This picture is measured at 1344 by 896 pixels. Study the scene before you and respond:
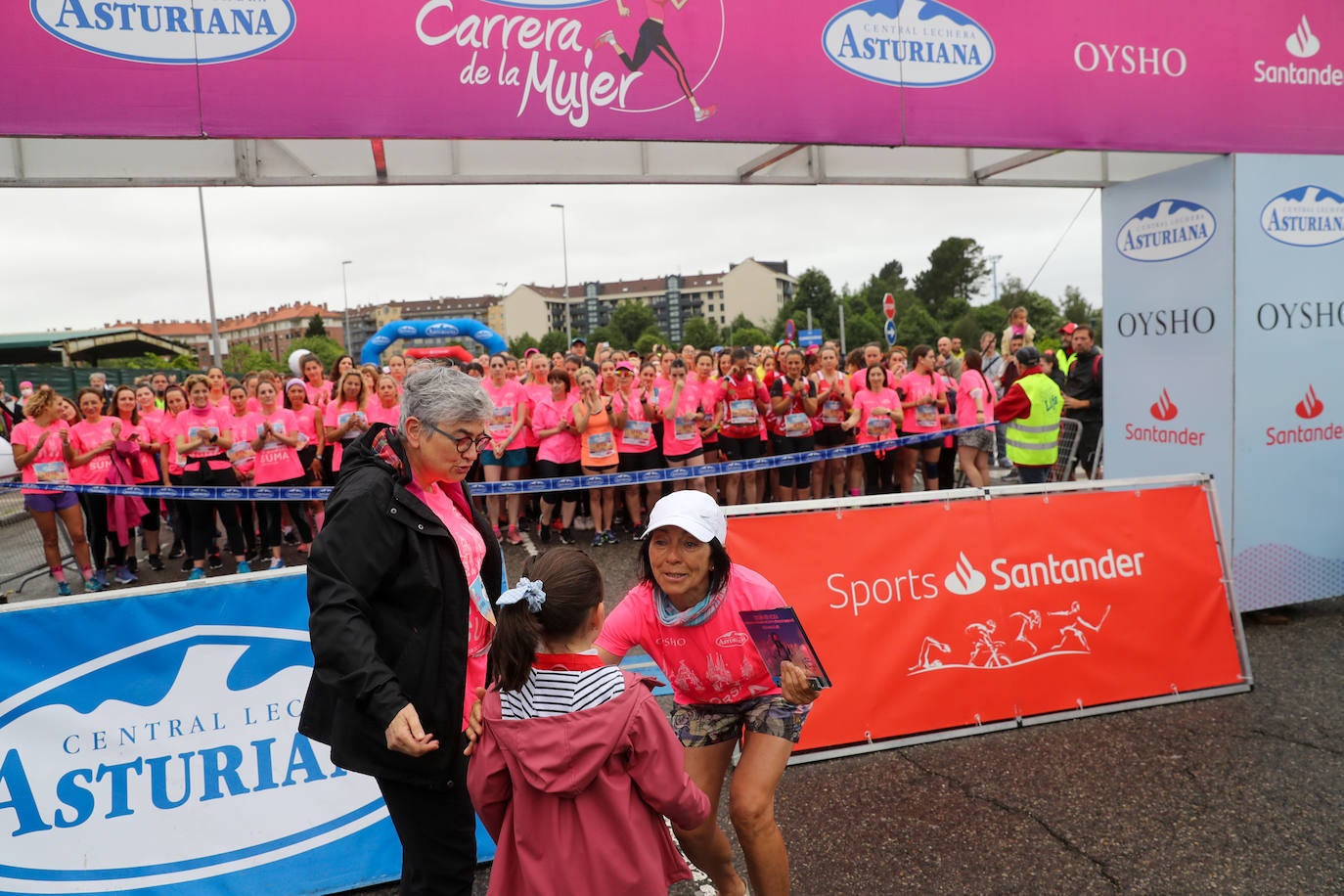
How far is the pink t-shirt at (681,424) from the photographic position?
10.5 meters

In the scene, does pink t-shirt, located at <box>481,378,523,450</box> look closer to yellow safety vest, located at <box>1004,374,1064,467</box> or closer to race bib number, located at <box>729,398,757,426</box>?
race bib number, located at <box>729,398,757,426</box>

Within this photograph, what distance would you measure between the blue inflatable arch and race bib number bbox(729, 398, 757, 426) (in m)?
12.3

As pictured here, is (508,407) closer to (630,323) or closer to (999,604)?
(999,604)

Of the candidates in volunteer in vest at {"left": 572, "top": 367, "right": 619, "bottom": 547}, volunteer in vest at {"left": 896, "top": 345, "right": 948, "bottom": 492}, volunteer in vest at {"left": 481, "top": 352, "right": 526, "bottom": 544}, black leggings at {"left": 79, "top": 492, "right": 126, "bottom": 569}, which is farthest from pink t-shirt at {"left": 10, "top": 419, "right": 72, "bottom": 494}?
volunteer in vest at {"left": 896, "top": 345, "right": 948, "bottom": 492}

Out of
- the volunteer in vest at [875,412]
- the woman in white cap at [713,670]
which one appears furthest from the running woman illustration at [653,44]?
the volunteer in vest at [875,412]

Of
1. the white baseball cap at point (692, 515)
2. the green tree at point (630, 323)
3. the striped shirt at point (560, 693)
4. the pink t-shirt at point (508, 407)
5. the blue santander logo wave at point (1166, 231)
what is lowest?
the striped shirt at point (560, 693)

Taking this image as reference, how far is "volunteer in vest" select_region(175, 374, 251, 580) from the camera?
9.34 m

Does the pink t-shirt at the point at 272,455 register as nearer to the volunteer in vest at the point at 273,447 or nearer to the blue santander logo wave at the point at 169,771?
the volunteer in vest at the point at 273,447

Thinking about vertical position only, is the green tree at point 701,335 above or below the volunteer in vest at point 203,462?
above

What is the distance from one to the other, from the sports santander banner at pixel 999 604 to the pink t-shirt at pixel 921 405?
569 centimetres

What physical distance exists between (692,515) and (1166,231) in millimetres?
5609

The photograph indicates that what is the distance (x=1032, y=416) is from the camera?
872 centimetres

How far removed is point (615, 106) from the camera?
16.9 ft

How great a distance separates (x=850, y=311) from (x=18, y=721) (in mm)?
89428
